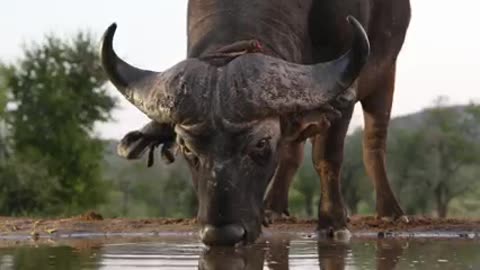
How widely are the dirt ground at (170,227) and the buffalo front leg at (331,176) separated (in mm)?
790

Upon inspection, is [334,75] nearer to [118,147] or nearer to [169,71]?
[169,71]

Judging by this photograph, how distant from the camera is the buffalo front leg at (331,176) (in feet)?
36.1

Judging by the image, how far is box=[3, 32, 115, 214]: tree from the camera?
46281mm

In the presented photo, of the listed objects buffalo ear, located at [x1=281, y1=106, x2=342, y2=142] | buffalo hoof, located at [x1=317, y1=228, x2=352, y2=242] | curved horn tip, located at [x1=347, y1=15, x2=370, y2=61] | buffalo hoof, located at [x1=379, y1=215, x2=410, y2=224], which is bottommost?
buffalo hoof, located at [x1=317, y1=228, x2=352, y2=242]

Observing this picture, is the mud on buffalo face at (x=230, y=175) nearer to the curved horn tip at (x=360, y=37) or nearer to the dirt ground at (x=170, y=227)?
the curved horn tip at (x=360, y=37)

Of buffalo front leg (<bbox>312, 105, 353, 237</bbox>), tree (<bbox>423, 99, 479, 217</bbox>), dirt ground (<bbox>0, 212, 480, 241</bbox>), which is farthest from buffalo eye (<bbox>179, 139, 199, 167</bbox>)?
→ tree (<bbox>423, 99, 479, 217</bbox>)

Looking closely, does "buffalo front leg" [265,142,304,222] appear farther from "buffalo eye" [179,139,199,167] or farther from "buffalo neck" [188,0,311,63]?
"buffalo eye" [179,139,199,167]

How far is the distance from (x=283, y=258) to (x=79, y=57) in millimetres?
38917

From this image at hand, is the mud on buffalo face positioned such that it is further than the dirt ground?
No

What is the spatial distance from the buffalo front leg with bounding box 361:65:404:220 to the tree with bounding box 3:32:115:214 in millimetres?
32255

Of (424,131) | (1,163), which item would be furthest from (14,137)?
(424,131)

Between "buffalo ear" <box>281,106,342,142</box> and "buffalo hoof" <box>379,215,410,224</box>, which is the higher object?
"buffalo ear" <box>281,106,342,142</box>

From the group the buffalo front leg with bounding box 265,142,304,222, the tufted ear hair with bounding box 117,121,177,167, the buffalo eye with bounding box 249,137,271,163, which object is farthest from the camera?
the buffalo front leg with bounding box 265,142,304,222

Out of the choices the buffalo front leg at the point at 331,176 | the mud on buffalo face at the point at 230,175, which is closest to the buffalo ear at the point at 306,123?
the mud on buffalo face at the point at 230,175
